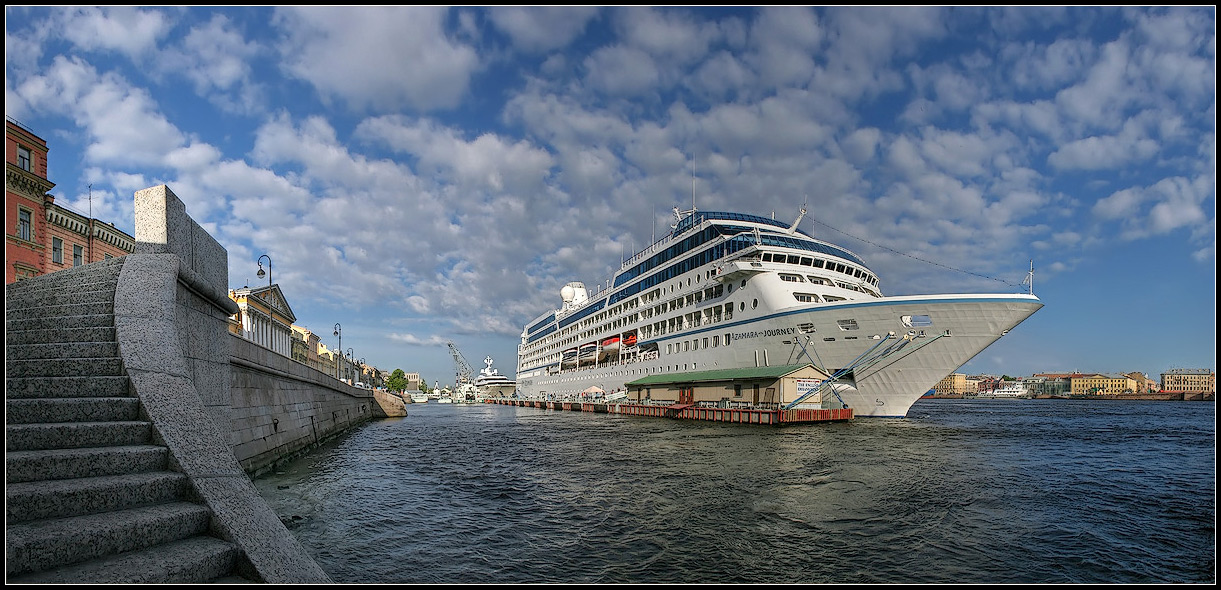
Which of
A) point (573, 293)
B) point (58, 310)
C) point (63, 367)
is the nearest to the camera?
point (63, 367)

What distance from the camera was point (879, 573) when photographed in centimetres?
918

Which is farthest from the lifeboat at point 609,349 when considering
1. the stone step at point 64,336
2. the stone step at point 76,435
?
the stone step at point 76,435

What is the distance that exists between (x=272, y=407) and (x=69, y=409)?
13.4m

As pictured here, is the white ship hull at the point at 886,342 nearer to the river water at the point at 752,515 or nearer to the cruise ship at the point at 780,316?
the cruise ship at the point at 780,316

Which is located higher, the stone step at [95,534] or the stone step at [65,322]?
the stone step at [65,322]

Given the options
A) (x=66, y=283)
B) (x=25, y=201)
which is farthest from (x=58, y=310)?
(x=25, y=201)

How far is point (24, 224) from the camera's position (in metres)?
29.2

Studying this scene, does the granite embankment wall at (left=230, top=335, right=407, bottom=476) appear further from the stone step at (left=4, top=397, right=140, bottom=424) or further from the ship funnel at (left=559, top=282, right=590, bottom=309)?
the ship funnel at (left=559, top=282, right=590, bottom=309)

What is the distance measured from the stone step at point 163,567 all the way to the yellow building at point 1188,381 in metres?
225

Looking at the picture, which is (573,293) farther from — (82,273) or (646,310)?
(82,273)

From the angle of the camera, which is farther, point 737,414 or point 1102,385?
point 1102,385

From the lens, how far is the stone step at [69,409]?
4844mm

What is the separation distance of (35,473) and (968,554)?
1254 cm

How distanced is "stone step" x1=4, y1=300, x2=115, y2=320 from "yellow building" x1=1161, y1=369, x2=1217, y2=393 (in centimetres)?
22595
